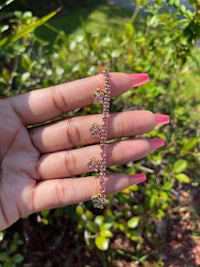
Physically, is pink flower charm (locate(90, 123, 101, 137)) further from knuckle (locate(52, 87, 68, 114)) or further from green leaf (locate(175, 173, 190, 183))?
green leaf (locate(175, 173, 190, 183))

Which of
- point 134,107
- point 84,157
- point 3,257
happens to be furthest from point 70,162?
point 134,107

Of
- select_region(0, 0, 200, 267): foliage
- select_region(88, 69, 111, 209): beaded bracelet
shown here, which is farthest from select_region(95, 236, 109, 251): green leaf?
select_region(88, 69, 111, 209): beaded bracelet

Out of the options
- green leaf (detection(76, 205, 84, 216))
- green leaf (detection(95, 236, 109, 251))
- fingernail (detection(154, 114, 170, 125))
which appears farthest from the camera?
green leaf (detection(76, 205, 84, 216))

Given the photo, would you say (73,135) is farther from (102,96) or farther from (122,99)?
(122,99)

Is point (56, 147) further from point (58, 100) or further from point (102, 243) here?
point (102, 243)

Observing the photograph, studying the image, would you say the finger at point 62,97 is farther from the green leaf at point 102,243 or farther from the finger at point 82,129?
the green leaf at point 102,243

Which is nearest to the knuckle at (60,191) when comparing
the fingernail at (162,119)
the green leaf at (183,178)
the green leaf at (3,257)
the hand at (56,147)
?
the hand at (56,147)
